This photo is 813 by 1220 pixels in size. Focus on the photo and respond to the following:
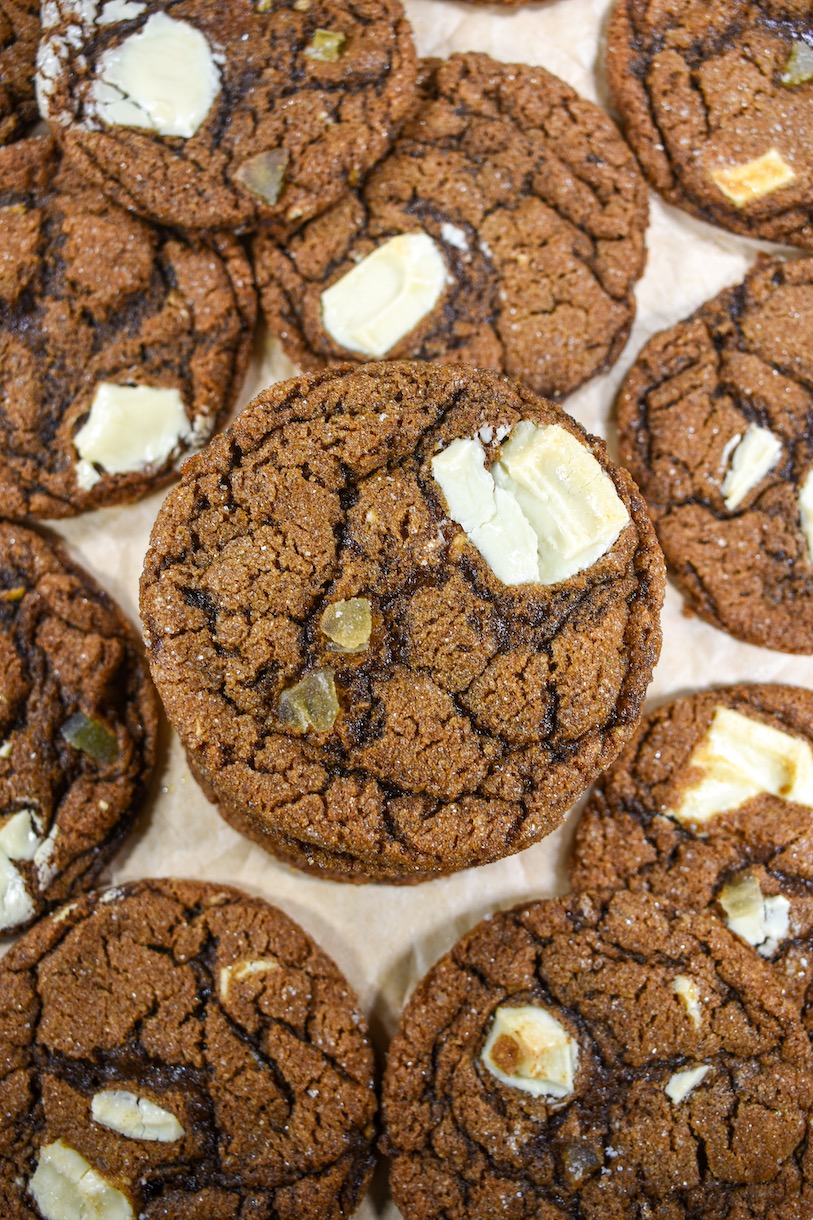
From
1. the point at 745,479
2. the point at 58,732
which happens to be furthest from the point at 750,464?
the point at 58,732

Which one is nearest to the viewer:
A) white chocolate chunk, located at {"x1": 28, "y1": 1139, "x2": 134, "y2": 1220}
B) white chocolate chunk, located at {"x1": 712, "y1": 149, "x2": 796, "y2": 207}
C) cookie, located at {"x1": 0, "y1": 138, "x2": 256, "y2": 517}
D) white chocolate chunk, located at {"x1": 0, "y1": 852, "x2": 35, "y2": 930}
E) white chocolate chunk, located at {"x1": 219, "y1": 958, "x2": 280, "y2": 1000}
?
white chocolate chunk, located at {"x1": 28, "y1": 1139, "x2": 134, "y2": 1220}

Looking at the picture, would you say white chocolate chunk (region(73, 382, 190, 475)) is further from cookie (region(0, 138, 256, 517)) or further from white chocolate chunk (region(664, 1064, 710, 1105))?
white chocolate chunk (region(664, 1064, 710, 1105))

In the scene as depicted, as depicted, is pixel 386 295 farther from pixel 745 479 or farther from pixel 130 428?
pixel 745 479

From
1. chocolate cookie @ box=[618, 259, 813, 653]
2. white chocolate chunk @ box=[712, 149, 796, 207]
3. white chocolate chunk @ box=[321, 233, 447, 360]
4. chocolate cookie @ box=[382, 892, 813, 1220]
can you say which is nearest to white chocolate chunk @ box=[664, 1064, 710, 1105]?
chocolate cookie @ box=[382, 892, 813, 1220]

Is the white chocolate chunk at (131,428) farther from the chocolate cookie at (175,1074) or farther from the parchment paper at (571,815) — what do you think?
the chocolate cookie at (175,1074)

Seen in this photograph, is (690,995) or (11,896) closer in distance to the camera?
(690,995)

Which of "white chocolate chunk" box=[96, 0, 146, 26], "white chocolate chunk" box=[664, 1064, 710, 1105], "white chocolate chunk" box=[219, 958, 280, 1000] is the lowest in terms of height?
"white chocolate chunk" box=[664, 1064, 710, 1105]
